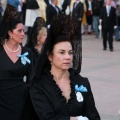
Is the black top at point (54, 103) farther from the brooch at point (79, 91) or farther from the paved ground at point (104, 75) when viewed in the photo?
the paved ground at point (104, 75)

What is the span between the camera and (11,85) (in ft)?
19.7

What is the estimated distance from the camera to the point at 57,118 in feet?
11.2

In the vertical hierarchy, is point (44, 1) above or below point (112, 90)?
→ above

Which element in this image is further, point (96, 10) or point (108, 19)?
point (96, 10)

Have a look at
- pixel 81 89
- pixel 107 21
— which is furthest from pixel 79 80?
pixel 107 21

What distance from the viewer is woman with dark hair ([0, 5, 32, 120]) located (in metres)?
5.92

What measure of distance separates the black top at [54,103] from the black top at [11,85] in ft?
7.78

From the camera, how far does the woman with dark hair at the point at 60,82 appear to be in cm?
345

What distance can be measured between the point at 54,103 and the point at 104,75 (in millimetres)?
8538

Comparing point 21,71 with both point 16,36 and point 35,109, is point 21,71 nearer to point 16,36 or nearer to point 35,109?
point 16,36

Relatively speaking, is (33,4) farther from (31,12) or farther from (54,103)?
(54,103)

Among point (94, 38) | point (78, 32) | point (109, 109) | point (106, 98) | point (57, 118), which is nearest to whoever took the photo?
point (57, 118)

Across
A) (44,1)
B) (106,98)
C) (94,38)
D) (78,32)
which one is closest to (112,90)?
(106,98)

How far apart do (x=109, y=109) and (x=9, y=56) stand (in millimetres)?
2907
